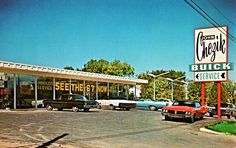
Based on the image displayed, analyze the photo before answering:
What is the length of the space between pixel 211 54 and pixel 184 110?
3.36m

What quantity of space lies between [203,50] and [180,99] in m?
3.83

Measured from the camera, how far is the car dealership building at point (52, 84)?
13180 millimetres

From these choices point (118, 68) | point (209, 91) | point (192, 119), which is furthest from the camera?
point (118, 68)

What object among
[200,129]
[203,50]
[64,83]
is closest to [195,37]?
[203,50]

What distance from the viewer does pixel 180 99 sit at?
9.53 m

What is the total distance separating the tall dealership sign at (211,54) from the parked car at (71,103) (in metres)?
7.70

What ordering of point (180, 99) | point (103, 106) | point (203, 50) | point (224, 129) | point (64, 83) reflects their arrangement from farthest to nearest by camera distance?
point (64, 83) < point (103, 106) < point (180, 99) < point (224, 129) < point (203, 50)

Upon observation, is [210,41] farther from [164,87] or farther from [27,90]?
[27,90]

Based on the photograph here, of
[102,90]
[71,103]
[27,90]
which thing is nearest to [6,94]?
[71,103]

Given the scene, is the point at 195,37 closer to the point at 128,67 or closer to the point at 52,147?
the point at 52,147

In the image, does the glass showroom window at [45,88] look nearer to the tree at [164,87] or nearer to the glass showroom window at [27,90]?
the glass showroom window at [27,90]

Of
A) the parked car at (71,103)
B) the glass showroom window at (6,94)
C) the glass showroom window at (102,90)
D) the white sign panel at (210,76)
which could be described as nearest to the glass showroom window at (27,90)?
the parked car at (71,103)

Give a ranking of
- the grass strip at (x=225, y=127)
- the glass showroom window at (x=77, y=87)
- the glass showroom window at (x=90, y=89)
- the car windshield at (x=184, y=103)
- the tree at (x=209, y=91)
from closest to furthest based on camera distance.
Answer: the grass strip at (x=225, y=127)
the tree at (x=209, y=91)
the car windshield at (x=184, y=103)
the glass showroom window at (x=90, y=89)
the glass showroom window at (x=77, y=87)

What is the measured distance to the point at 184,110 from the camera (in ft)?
31.5
